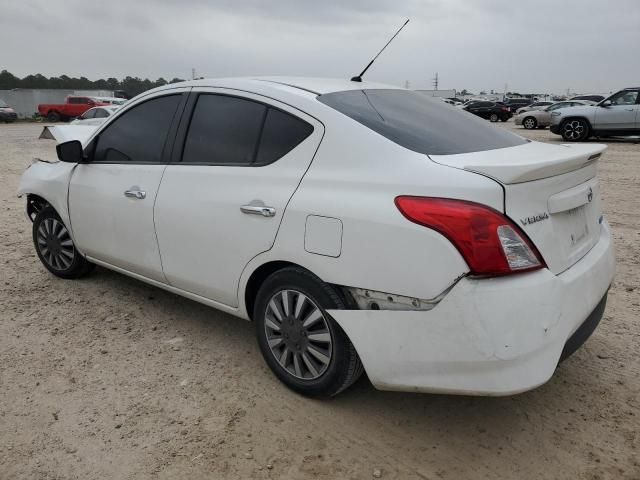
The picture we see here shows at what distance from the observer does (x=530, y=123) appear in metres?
26.7

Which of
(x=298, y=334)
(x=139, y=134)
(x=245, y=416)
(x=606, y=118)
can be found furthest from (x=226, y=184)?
(x=606, y=118)

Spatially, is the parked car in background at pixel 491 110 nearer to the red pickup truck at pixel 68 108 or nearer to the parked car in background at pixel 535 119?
the parked car in background at pixel 535 119

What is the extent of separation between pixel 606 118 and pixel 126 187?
53.3ft

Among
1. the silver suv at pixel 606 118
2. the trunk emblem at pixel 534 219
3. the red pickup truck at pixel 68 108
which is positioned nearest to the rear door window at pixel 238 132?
the trunk emblem at pixel 534 219

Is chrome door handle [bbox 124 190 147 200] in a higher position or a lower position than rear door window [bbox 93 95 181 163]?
lower

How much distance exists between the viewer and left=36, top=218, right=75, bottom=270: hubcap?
4.40m

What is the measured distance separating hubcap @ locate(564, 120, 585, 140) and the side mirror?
52.9 feet

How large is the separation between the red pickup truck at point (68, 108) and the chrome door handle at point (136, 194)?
32179mm

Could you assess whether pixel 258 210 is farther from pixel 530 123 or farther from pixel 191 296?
pixel 530 123

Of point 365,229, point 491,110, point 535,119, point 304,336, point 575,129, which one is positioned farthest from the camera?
point 491,110

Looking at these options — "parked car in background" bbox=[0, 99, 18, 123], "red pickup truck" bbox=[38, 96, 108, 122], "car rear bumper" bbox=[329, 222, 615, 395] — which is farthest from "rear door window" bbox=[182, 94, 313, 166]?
"parked car in background" bbox=[0, 99, 18, 123]

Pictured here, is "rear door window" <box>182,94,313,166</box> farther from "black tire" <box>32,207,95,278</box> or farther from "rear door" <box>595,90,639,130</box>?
"rear door" <box>595,90,639,130</box>

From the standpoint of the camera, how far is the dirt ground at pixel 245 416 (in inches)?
93.0

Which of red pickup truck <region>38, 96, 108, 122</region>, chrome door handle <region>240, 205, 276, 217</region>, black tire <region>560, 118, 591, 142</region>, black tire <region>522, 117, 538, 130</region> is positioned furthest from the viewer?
red pickup truck <region>38, 96, 108, 122</region>
